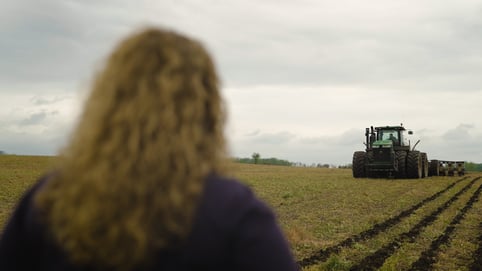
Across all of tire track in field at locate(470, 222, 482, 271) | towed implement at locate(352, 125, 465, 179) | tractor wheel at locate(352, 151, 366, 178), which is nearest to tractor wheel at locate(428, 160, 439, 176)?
towed implement at locate(352, 125, 465, 179)

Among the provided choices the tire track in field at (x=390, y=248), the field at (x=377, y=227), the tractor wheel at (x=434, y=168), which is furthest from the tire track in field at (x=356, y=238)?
the tractor wheel at (x=434, y=168)

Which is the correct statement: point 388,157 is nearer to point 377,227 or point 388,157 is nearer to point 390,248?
point 377,227

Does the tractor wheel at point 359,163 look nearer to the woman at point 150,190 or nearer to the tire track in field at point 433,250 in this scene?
the tire track in field at point 433,250

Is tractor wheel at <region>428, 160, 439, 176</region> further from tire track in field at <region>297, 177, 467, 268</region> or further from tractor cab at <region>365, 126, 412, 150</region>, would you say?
tire track in field at <region>297, 177, 467, 268</region>

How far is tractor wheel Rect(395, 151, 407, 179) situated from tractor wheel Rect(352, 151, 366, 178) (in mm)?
1722

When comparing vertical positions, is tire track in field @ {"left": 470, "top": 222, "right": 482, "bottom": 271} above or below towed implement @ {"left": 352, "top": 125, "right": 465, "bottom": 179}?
below

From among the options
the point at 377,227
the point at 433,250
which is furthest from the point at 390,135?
the point at 433,250

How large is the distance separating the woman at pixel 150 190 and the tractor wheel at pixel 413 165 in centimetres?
2691

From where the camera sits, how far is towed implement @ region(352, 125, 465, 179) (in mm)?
26734

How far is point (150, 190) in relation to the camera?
147cm

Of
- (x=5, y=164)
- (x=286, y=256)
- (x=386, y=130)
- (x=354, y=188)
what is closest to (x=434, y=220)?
(x=354, y=188)

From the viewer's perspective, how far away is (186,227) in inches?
57.6

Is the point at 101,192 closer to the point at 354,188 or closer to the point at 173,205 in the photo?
the point at 173,205

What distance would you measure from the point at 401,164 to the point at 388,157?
91 cm
